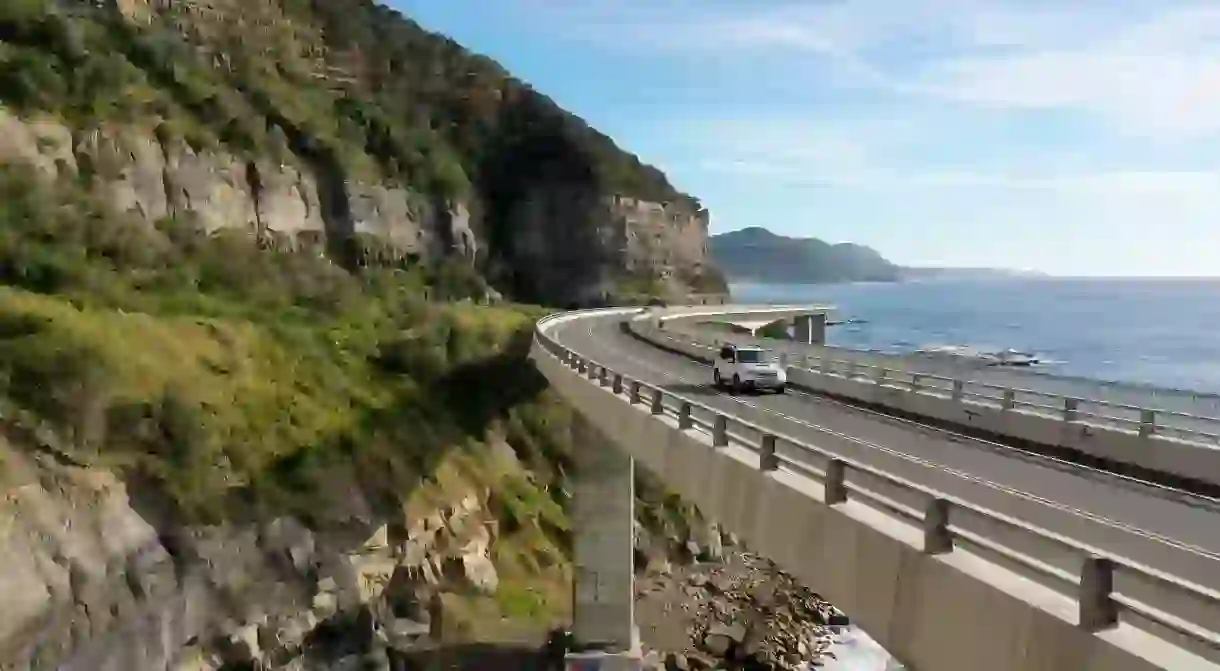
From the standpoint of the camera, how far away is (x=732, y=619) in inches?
1542

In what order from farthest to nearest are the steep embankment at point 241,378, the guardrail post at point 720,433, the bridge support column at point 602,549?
the bridge support column at point 602,549 → the steep embankment at point 241,378 → the guardrail post at point 720,433

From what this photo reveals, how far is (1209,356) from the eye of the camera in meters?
105

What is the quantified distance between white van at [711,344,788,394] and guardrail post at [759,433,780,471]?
1537cm

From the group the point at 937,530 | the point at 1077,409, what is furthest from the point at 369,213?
the point at 937,530

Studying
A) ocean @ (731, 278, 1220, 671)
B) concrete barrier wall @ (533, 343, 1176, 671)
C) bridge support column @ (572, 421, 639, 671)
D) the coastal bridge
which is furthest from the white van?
concrete barrier wall @ (533, 343, 1176, 671)

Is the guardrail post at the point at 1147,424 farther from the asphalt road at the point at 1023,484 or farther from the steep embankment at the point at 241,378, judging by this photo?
the steep embankment at the point at 241,378

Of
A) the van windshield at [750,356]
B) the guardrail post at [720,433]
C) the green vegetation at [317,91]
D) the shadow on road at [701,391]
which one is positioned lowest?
the shadow on road at [701,391]

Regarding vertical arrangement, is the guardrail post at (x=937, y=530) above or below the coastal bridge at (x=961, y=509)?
above

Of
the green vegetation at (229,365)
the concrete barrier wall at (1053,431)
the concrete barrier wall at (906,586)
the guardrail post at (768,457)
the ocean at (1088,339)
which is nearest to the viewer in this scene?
the concrete barrier wall at (906,586)

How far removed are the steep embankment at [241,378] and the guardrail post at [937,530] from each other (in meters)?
23.3

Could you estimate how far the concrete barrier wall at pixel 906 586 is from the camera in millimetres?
7129

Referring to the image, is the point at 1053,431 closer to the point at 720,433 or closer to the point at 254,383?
the point at 720,433

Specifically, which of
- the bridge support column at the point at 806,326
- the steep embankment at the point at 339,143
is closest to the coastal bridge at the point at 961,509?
the steep embankment at the point at 339,143

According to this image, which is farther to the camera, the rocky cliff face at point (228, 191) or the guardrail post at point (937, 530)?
the rocky cliff face at point (228, 191)
